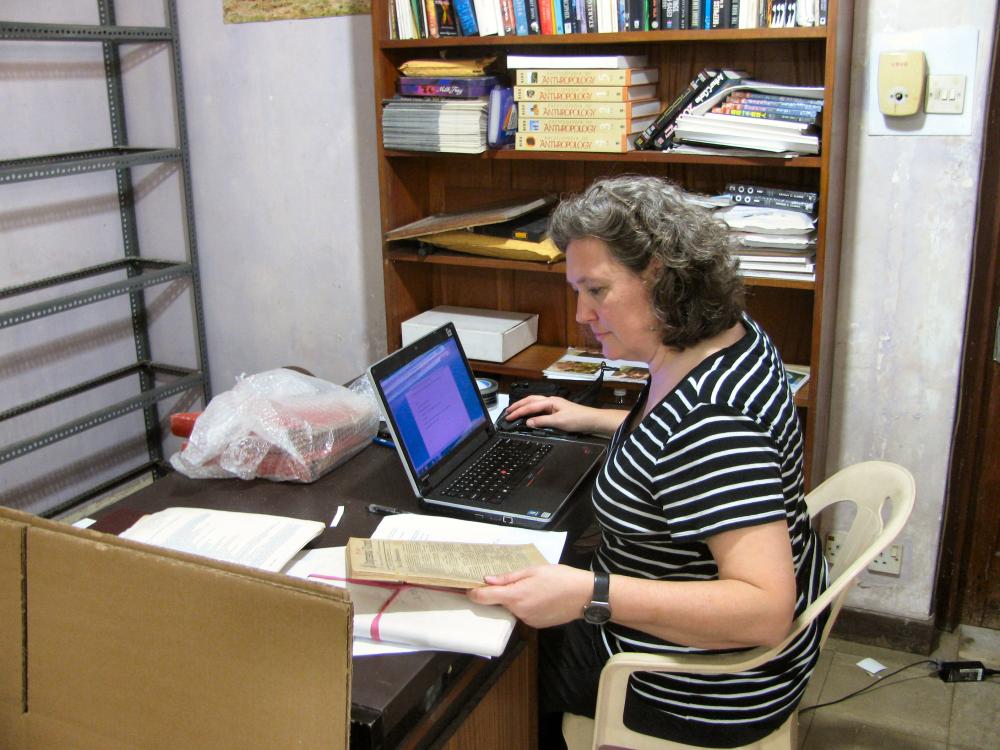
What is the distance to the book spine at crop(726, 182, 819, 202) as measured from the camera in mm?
2182

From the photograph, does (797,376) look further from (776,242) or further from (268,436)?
(268,436)

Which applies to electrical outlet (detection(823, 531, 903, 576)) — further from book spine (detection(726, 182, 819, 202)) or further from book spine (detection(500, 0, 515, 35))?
book spine (detection(500, 0, 515, 35))

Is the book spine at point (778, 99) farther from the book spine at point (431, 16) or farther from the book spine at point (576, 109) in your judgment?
the book spine at point (431, 16)

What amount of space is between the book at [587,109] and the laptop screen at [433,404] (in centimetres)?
71

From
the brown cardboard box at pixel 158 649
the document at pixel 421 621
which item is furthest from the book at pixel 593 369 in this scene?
the brown cardboard box at pixel 158 649

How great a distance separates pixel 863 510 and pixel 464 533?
684 mm

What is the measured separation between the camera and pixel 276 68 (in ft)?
9.69

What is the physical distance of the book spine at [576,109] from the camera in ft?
7.38

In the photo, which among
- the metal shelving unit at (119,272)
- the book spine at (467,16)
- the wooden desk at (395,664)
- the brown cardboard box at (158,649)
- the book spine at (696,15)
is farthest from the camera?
the metal shelving unit at (119,272)

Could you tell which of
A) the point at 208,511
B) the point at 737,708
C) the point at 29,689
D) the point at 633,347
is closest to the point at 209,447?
the point at 208,511

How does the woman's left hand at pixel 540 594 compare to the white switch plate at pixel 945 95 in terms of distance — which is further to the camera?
the white switch plate at pixel 945 95

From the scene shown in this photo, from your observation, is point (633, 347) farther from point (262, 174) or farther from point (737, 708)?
point (262, 174)

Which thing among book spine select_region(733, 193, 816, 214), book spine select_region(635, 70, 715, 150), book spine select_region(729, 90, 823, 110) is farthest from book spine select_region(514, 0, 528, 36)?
book spine select_region(733, 193, 816, 214)

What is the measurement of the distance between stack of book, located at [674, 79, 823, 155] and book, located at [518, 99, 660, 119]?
12cm
